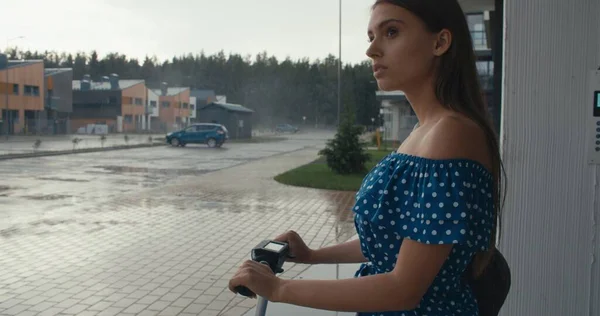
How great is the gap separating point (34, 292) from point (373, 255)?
4917mm

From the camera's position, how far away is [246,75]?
131125 millimetres

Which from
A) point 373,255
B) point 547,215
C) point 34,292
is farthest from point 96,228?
point 373,255

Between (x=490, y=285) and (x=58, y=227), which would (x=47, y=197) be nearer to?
(x=58, y=227)

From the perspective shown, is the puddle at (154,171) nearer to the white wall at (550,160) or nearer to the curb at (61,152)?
the curb at (61,152)

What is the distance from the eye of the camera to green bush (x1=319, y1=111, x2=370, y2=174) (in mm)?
17375

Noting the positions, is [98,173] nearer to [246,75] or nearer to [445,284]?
[445,284]

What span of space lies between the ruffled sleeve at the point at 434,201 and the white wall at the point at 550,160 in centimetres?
212

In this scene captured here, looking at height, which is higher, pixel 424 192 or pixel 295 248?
pixel 424 192

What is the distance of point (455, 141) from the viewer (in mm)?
1270

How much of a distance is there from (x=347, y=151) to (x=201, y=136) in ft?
74.8

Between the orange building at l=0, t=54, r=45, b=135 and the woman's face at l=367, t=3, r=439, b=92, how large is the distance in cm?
5392

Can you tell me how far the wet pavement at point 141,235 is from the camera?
17.4 feet

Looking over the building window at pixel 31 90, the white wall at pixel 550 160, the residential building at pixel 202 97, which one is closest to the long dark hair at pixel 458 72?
the white wall at pixel 550 160

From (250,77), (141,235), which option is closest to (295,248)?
(141,235)
